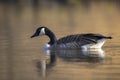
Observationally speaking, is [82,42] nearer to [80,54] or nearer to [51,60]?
[80,54]

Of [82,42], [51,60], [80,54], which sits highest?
[82,42]

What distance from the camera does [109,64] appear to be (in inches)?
669

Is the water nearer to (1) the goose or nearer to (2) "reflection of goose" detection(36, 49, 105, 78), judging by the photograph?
(2) "reflection of goose" detection(36, 49, 105, 78)

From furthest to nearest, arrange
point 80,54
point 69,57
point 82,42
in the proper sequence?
1. point 82,42
2. point 80,54
3. point 69,57

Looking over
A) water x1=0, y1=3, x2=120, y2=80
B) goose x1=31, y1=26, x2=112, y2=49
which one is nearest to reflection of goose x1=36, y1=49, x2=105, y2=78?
water x1=0, y1=3, x2=120, y2=80

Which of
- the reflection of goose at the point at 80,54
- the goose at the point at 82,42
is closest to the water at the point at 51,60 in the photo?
the reflection of goose at the point at 80,54

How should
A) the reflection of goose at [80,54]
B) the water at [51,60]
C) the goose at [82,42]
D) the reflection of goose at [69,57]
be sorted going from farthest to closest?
1. the goose at [82,42]
2. the reflection of goose at [80,54]
3. the reflection of goose at [69,57]
4. the water at [51,60]

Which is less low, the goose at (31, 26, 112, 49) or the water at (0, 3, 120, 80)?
the goose at (31, 26, 112, 49)

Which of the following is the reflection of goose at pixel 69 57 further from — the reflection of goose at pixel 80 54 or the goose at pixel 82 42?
the goose at pixel 82 42

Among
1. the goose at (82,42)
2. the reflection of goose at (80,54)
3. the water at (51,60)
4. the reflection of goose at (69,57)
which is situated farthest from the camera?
the goose at (82,42)

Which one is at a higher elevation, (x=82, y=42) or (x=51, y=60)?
(x=82, y=42)

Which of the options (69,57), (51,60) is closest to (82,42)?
(69,57)

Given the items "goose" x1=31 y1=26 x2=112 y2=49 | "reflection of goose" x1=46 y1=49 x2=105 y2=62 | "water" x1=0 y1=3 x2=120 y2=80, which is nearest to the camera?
"water" x1=0 y1=3 x2=120 y2=80

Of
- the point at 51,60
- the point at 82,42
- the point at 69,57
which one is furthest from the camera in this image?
the point at 82,42
